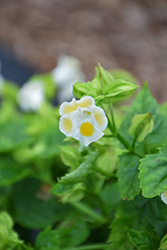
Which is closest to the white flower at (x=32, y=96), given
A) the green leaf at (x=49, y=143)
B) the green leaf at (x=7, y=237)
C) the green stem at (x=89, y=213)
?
the green leaf at (x=49, y=143)

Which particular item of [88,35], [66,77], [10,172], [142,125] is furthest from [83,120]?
[88,35]

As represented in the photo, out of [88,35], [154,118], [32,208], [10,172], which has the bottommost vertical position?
[32,208]

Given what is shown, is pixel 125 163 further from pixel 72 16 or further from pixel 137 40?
pixel 72 16

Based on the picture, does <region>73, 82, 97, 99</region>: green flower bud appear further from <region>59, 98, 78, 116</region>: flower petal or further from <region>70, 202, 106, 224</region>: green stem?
<region>70, 202, 106, 224</region>: green stem

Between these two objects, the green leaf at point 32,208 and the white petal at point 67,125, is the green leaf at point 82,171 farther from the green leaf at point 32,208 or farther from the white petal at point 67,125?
the green leaf at point 32,208

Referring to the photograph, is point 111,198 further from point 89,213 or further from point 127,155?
point 127,155

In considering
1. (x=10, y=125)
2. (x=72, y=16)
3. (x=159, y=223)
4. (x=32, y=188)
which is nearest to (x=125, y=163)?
(x=159, y=223)

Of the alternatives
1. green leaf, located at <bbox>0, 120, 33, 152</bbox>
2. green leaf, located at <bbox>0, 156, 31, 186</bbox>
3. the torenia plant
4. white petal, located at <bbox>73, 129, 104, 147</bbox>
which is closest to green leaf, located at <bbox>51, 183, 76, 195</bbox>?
the torenia plant
